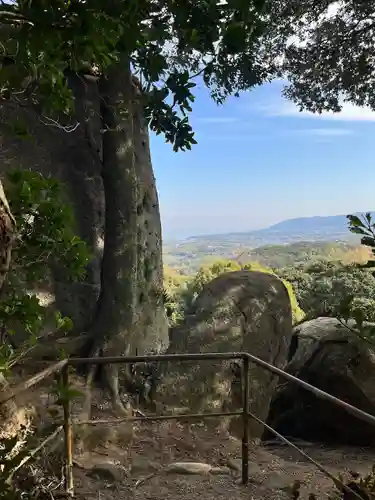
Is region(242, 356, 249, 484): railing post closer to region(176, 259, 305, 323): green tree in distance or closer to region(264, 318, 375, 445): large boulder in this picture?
region(264, 318, 375, 445): large boulder

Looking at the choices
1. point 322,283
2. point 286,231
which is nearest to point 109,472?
point 322,283

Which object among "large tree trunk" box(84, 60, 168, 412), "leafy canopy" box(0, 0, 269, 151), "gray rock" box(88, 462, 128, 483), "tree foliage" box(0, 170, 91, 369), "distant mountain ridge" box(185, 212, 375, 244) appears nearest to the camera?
"leafy canopy" box(0, 0, 269, 151)

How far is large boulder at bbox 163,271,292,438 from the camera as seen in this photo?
495 centimetres

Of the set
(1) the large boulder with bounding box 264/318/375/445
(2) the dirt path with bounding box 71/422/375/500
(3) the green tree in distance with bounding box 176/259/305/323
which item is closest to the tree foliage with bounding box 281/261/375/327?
(3) the green tree in distance with bounding box 176/259/305/323

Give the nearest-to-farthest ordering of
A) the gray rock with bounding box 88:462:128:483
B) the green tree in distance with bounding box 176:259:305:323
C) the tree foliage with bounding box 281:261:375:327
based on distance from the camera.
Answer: the gray rock with bounding box 88:462:128:483, the tree foliage with bounding box 281:261:375:327, the green tree in distance with bounding box 176:259:305:323

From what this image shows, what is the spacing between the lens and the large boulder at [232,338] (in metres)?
4.95

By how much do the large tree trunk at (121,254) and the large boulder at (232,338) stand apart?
0.40 metres

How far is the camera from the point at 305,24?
20.9 ft

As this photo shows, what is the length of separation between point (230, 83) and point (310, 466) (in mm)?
4168

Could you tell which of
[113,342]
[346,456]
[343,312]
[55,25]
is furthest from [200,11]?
[346,456]

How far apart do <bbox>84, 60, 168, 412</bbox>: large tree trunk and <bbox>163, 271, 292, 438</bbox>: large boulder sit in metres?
0.40

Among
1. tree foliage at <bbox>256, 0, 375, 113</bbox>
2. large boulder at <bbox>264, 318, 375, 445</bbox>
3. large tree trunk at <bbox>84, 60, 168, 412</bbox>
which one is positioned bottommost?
large boulder at <bbox>264, 318, 375, 445</bbox>

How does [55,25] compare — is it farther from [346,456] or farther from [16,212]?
[346,456]

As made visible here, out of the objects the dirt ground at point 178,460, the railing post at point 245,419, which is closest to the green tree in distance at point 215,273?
the dirt ground at point 178,460
